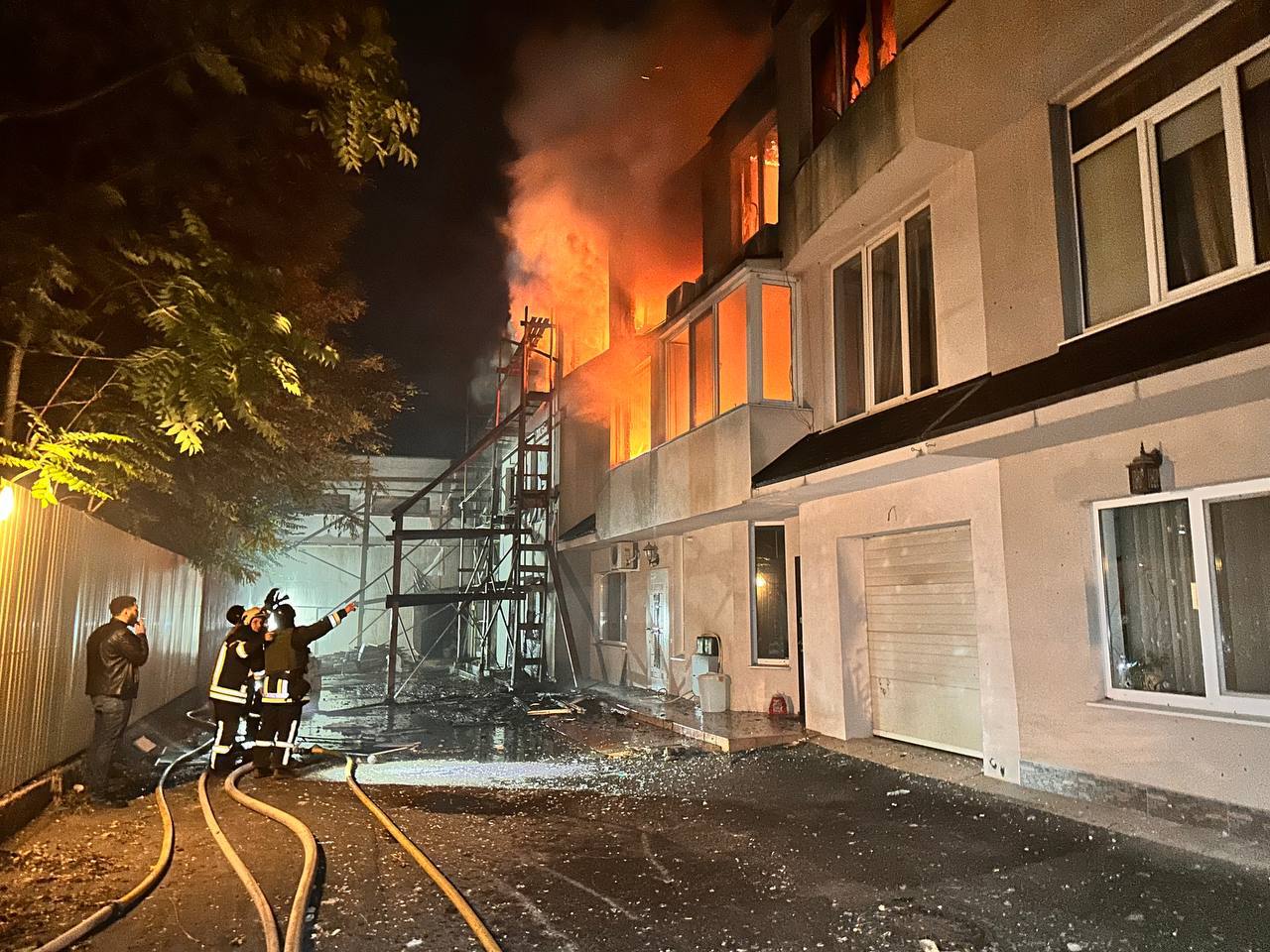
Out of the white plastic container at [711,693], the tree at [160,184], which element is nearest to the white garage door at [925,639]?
the white plastic container at [711,693]

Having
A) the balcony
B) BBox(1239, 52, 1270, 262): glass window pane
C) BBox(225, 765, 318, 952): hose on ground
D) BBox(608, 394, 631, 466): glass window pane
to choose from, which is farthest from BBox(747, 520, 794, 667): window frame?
BBox(1239, 52, 1270, 262): glass window pane

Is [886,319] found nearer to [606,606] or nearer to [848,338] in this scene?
[848,338]

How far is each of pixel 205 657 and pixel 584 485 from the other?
895 centimetres

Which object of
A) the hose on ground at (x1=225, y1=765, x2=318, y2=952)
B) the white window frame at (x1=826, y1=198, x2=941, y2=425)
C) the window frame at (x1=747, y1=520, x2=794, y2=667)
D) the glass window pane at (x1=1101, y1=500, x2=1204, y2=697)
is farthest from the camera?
the window frame at (x1=747, y1=520, x2=794, y2=667)

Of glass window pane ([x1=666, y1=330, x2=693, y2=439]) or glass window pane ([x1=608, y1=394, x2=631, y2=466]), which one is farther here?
glass window pane ([x1=608, y1=394, x2=631, y2=466])

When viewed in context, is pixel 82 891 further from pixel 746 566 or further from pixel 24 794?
pixel 746 566

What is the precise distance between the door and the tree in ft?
29.5

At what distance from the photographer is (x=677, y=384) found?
1353cm

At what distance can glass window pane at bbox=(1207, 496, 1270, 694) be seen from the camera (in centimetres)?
538

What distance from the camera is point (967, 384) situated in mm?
7609

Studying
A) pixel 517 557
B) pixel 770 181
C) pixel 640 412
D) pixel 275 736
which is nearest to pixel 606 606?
pixel 517 557

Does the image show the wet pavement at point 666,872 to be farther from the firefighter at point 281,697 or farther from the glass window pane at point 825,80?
the glass window pane at point 825,80

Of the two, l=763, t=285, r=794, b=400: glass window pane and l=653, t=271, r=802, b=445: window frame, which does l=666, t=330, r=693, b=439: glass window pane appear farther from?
l=763, t=285, r=794, b=400: glass window pane

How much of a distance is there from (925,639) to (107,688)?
803cm
